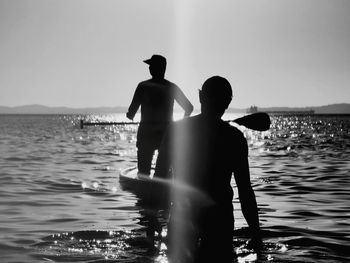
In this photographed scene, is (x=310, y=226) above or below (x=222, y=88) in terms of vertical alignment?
below

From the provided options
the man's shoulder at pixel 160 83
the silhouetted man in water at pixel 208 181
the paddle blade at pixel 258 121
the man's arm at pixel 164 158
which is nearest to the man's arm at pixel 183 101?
the man's shoulder at pixel 160 83

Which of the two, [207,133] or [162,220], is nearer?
[207,133]

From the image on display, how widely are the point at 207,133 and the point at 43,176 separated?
13.6m

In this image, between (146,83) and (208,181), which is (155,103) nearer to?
(146,83)

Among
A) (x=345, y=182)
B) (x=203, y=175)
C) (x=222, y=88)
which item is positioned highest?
(x=222, y=88)

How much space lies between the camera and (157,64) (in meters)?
9.14

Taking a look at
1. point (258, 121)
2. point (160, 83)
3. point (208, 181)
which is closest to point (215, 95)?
point (258, 121)

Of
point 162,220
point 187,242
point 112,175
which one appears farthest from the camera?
point 112,175

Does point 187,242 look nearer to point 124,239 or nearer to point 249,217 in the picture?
point 249,217

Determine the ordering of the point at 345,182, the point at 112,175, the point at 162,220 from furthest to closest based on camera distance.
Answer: the point at 112,175
the point at 345,182
the point at 162,220

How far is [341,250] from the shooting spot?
721 centimetres

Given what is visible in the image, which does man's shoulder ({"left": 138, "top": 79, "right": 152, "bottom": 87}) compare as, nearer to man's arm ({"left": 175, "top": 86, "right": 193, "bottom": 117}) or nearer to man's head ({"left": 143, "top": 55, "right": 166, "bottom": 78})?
→ man's head ({"left": 143, "top": 55, "right": 166, "bottom": 78})

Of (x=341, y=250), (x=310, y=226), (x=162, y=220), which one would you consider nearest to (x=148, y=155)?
(x=162, y=220)

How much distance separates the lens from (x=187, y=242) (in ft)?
14.8
